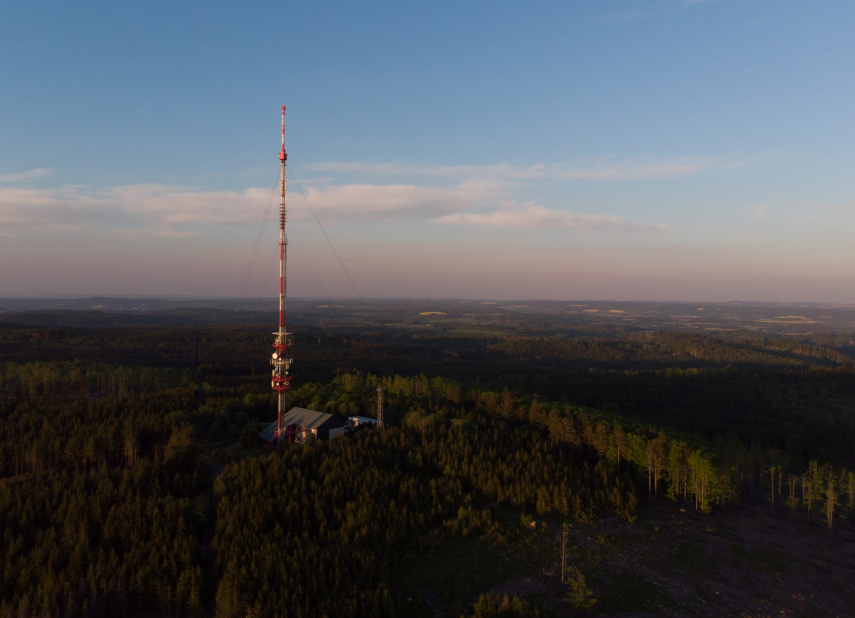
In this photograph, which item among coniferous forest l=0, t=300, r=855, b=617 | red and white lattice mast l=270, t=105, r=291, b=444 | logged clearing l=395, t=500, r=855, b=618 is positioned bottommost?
logged clearing l=395, t=500, r=855, b=618

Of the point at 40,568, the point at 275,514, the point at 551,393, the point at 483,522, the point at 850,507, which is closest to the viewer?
the point at 40,568

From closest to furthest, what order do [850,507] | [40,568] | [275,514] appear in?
[40,568]
[275,514]
[850,507]

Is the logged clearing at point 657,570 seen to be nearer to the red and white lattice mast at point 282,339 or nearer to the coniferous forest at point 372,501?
the coniferous forest at point 372,501

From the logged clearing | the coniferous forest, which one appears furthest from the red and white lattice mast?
the logged clearing

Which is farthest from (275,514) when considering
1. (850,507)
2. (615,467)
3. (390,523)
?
(850,507)

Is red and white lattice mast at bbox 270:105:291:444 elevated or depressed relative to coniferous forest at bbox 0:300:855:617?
elevated

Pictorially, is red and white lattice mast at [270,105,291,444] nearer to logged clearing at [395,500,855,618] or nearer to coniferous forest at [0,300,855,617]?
coniferous forest at [0,300,855,617]

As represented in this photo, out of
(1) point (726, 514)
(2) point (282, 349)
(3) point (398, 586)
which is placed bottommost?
(1) point (726, 514)

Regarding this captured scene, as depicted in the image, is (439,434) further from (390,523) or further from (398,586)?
(398,586)

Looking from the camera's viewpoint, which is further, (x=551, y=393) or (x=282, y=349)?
(x=551, y=393)
